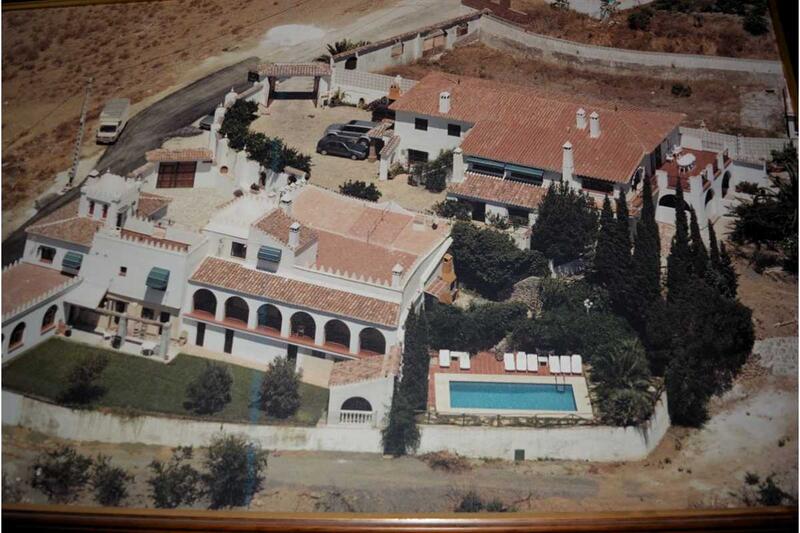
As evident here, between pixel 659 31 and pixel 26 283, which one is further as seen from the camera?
pixel 659 31

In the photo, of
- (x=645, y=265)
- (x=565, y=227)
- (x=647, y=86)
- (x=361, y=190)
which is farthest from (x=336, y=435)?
(x=647, y=86)

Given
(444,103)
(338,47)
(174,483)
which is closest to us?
(174,483)

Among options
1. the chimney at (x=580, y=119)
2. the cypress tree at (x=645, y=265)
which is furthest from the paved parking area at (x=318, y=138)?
the cypress tree at (x=645, y=265)

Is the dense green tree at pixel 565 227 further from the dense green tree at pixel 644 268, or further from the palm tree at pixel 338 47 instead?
the palm tree at pixel 338 47

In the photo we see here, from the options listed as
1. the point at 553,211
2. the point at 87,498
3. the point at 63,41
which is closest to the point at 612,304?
the point at 553,211

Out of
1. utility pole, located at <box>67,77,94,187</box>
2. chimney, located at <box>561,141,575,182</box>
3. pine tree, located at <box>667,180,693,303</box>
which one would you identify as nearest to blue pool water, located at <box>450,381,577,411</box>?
pine tree, located at <box>667,180,693,303</box>

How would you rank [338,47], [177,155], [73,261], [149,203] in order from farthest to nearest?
[338,47]
[177,155]
[149,203]
[73,261]

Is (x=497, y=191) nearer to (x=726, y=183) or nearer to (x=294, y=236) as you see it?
(x=294, y=236)

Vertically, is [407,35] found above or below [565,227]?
above
